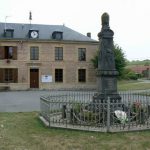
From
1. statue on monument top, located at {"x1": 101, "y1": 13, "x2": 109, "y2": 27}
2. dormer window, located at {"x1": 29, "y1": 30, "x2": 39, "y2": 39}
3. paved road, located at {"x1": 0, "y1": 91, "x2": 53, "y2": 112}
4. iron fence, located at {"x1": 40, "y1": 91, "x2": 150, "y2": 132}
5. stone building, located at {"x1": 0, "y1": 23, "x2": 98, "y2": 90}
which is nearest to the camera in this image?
iron fence, located at {"x1": 40, "y1": 91, "x2": 150, "y2": 132}

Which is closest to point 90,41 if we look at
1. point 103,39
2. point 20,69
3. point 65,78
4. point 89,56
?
point 89,56

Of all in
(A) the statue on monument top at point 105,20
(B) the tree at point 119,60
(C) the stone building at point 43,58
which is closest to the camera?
(A) the statue on monument top at point 105,20

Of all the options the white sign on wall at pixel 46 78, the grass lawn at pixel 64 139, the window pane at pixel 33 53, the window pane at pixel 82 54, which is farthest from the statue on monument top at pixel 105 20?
the window pane at pixel 82 54

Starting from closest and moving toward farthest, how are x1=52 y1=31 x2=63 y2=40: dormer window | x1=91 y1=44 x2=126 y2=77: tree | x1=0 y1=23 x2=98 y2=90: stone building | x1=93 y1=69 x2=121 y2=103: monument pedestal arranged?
x1=93 y1=69 x2=121 y2=103: monument pedestal < x1=91 y1=44 x2=126 y2=77: tree < x1=0 y1=23 x2=98 y2=90: stone building < x1=52 y1=31 x2=63 y2=40: dormer window

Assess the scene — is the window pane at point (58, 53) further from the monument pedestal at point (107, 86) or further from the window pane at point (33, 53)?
the monument pedestal at point (107, 86)

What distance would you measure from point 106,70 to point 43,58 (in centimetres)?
2836

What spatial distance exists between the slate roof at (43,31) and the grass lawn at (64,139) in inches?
1203

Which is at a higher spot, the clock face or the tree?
the clock face

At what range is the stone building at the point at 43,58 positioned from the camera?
39.8 m

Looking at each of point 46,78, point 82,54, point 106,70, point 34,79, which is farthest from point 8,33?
point 106,70

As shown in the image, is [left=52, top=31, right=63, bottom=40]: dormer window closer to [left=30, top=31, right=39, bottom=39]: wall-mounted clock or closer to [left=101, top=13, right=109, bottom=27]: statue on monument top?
[left=30, top=31, right=39, bottom=39]: wall-mounted clock

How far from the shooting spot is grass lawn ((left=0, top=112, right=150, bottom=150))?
27.8 feet

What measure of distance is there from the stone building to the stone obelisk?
91.2ft

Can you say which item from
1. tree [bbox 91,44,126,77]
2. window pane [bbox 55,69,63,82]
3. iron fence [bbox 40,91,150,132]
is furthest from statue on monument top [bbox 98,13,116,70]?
window pane [bbox 55,69,63,82]
